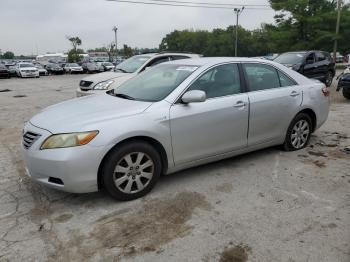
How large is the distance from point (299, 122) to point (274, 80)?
0.84 meters

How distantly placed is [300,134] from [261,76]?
1.26 m

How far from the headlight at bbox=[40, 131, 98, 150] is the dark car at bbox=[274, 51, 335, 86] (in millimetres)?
10922

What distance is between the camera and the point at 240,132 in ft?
15.0

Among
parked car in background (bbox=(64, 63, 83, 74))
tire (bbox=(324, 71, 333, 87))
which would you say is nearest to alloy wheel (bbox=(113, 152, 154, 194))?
tire (bbox=(324, 71, 333, 87))

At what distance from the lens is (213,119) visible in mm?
4254

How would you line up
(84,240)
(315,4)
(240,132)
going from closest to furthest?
(84,240)
(240,132)
(315,4)

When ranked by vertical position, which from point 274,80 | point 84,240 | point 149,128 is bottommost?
point 84,240

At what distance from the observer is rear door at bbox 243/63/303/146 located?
4720mm

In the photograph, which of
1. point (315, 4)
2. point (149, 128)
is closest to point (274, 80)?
point (149, 128)

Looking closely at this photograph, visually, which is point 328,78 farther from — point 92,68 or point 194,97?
point 92,68

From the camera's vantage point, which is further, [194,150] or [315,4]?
[315,4]

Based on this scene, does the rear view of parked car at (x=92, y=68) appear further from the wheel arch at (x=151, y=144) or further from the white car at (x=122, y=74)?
the wheel arch at (x=151, y=144)

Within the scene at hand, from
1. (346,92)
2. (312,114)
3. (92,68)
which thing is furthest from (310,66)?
(92,68)

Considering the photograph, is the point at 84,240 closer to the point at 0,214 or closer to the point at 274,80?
the point at 0,214
